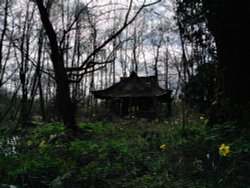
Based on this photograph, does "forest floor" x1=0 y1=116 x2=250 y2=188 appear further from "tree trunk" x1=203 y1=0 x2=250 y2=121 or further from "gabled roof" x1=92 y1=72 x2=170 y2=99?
"gabled roof" x1=92 y1=72 x2=170 y2=99

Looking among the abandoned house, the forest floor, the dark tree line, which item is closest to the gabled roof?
the abandoned house

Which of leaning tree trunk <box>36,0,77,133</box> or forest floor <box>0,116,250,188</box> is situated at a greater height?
leaning tree trunk <box>36,0,77,133</box>

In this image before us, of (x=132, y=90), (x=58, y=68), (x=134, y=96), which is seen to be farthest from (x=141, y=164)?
(x=132, y=90)

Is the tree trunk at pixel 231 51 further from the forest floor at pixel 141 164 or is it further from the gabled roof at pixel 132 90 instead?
the gabled roof at pixel 132 90

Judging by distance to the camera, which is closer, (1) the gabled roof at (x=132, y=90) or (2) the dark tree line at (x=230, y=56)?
(2) the dark tree line at (x=230, y=56)

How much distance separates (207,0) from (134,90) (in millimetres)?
11853

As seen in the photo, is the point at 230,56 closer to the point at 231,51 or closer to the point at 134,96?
the point at 231,51

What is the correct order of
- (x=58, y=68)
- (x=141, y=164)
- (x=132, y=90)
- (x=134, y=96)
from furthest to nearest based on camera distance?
(x=132, y=90) → (x=134, y=96) → (x=58, y=68) → (x=141, y=164)

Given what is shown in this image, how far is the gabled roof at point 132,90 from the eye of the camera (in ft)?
53.7

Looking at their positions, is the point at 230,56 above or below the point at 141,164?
above

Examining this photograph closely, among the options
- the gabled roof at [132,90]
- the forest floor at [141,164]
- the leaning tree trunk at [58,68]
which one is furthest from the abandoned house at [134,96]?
the forest floor at [141,164]

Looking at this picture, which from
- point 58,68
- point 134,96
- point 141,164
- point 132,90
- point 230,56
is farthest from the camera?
point 132,90

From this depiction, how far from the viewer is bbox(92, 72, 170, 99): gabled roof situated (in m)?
16.4

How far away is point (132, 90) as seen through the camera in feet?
55.7
